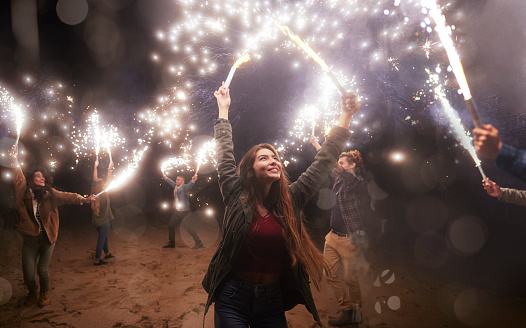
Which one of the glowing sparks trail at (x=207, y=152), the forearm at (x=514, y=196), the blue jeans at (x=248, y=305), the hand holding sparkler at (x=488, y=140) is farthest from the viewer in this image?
the glowing sparks trail at (x=207, y=152)

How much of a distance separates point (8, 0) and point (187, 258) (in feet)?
47.2

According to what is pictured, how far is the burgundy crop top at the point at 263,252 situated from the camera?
6.23ft

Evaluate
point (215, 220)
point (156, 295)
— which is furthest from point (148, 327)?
point (215, 220)

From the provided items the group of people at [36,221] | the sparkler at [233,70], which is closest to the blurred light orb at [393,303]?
the sparkler at [233,70]

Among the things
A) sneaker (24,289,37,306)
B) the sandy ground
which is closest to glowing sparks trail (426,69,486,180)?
the sandy ground

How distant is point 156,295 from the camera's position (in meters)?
5.09

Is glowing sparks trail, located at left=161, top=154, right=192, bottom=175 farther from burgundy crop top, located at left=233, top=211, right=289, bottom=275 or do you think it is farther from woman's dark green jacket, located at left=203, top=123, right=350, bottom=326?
burgundy crop top, located at left=233, top=211, right=289, bottom=275

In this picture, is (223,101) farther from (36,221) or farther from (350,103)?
(36,221)

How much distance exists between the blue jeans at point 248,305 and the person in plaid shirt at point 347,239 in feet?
8.28

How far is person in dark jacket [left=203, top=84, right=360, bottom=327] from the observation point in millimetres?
1865


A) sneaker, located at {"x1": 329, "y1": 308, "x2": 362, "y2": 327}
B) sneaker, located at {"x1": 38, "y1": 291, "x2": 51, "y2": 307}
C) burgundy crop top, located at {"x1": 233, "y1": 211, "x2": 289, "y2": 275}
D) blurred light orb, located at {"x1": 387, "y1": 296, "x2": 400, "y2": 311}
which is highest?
burgundy crop top, located at {"x1": 233, "y1": 211, "x2": 289, "y2": 275}

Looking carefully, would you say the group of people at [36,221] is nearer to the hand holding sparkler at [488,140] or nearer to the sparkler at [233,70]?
the sparkler at [233,70]

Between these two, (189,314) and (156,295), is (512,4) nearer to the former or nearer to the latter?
(189,314)

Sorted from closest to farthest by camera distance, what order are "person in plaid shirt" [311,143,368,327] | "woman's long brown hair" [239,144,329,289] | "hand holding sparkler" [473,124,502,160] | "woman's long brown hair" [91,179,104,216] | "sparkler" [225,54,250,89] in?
"hand holding sparkler" [473,124,502,160], "woman's long brown hair" [239,144,329,289], "sparkler" [225,54,250,89], "person in plaid shirt" [311,143,368,327], "woman's long brown hair" [91,179,104,216]
